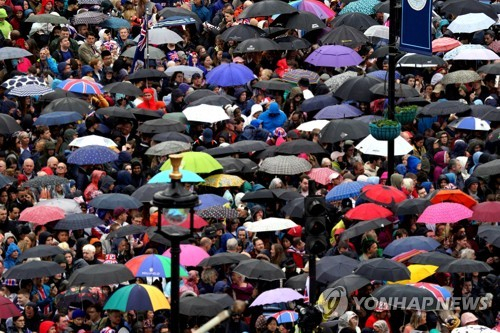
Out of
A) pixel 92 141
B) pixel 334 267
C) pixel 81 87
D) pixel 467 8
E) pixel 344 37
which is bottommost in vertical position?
pixel 334 267

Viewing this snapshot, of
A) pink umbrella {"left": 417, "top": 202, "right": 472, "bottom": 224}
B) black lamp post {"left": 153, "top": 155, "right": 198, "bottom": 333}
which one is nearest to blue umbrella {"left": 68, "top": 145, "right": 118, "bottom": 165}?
pink umbrella {"left": 417, "top": 202, "right": 472, "bottom": 224}

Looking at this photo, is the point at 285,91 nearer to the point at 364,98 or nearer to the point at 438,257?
the point at 364,98

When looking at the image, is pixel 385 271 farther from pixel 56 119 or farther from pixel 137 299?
pixel 56 119

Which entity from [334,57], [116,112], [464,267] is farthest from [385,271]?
[334,57]

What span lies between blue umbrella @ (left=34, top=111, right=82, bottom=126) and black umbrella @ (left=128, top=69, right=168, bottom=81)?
2941 mm

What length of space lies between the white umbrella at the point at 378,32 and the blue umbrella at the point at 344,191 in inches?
384

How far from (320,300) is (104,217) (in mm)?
5570

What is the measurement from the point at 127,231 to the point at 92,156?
3413 millimetres

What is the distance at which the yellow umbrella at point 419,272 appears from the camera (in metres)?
25.2

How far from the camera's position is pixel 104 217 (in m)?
28.9

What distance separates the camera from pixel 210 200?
28.6 metres

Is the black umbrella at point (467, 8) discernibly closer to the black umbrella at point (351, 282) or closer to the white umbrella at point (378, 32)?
the white umbrella at point (378, 32)

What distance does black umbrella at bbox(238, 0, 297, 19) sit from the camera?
38062 millimetres

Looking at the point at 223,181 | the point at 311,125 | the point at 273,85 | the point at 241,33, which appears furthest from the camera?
the point at 241,33
